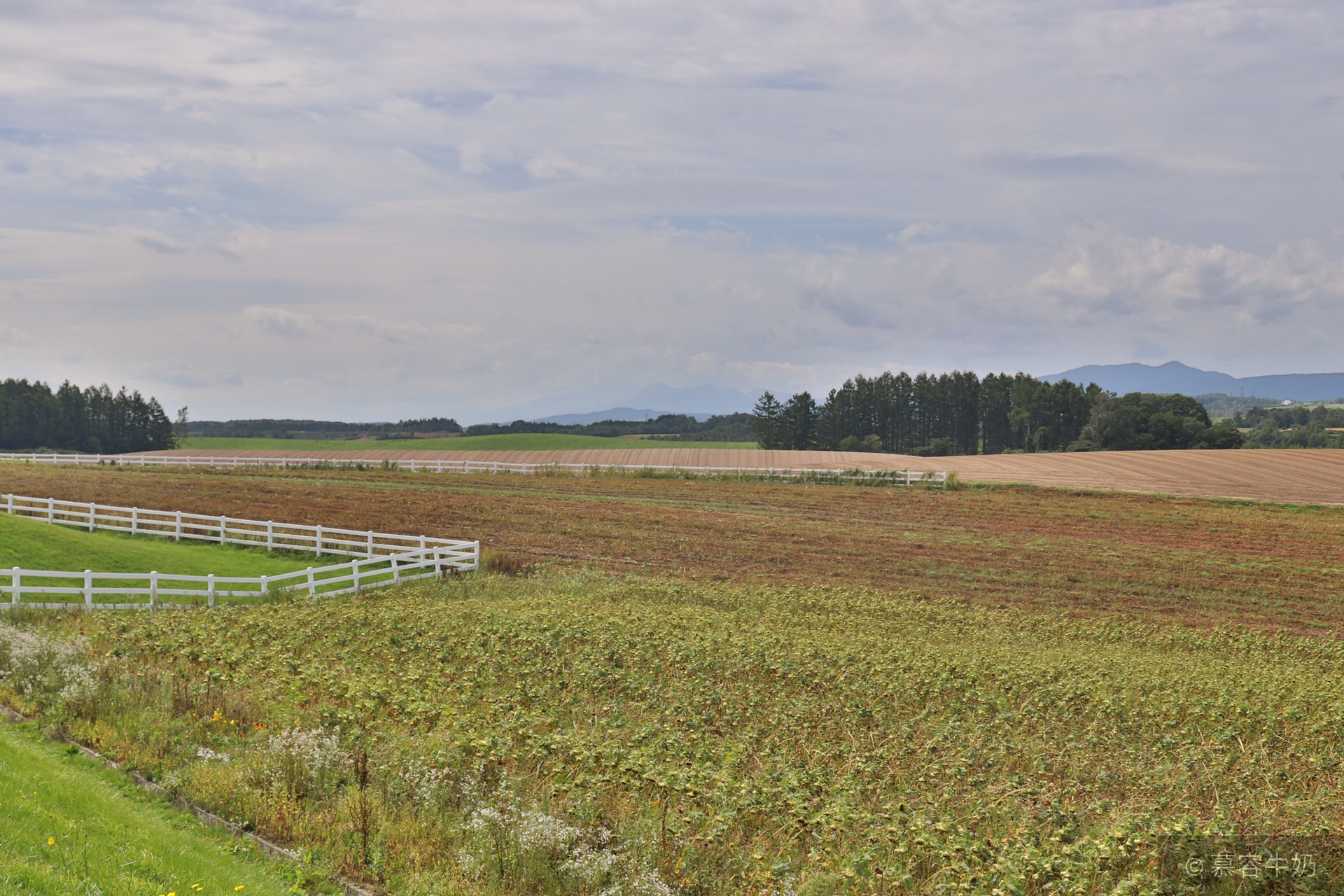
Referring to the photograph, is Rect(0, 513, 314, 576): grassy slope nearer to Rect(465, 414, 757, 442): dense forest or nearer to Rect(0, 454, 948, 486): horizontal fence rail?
Rect(0, 454, 948, 486): horizontal fence rail

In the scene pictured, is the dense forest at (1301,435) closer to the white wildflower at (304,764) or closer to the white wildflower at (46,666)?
the white wildflower at (304,764)

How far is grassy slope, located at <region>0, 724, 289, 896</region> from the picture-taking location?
24.7ft

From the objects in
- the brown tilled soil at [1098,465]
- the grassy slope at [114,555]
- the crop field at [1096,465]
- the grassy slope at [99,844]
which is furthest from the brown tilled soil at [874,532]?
the grassy slope at [99,844]

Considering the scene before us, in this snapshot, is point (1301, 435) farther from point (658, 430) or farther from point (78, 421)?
point (78, 421)

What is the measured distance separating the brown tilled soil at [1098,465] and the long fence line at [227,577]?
39.7 metres

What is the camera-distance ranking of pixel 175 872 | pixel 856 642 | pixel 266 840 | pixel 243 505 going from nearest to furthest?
pixel 175 872, pixel 266 840, pixel 856 642, pixel 243 505

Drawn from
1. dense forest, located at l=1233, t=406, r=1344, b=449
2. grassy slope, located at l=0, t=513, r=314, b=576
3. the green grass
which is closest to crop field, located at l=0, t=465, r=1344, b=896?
grassy slope, located at l=0, t=513, r=314, b=576

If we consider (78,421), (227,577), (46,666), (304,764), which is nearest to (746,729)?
(304,764)

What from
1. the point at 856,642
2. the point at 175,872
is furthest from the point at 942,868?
the point at 856,642

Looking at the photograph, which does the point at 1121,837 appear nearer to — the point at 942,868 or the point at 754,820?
the point at 942,868

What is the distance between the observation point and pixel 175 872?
814 centimetres

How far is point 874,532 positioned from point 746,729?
1093 inches

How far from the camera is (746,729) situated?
489 inches

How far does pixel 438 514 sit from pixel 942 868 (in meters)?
35.5
